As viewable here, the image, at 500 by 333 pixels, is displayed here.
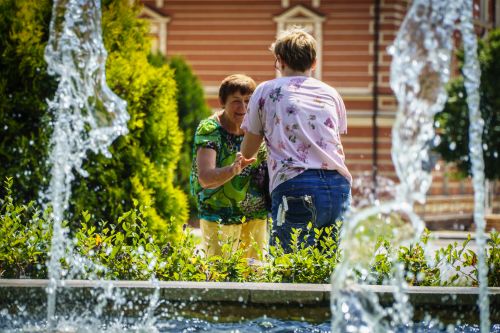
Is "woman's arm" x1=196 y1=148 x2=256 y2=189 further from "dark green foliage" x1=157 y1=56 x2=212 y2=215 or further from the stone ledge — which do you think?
"dark green foliage" x1=157 y1=56 x2=212 y2=215

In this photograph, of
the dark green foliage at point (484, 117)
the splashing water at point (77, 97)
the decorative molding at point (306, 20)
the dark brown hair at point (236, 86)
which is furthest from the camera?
the decorative molding at point (306, 20)

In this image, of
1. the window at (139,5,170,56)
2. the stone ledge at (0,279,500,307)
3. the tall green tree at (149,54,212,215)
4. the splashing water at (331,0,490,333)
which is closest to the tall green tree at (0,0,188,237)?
the splashing water at (331,0,490,333)

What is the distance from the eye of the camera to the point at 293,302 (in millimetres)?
4770

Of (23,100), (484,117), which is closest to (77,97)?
(23,100)

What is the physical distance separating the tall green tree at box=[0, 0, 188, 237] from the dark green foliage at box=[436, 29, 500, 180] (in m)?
16.4

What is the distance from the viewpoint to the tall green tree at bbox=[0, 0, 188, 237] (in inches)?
295

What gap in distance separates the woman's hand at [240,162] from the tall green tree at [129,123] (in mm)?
1833

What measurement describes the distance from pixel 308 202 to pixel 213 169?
0.69 meters

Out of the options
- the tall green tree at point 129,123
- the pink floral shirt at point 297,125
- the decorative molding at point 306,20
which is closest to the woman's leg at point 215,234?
the pink floral shirt at point 297,125

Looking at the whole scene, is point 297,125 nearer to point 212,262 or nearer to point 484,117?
point 212,262

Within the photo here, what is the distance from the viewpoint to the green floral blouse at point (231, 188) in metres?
5.86

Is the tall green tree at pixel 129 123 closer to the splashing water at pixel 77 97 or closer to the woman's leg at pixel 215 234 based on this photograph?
the splashing water at pixel 77 97

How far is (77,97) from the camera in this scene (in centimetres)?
Result: 697

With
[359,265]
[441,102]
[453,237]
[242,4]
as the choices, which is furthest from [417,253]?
[242,4]
